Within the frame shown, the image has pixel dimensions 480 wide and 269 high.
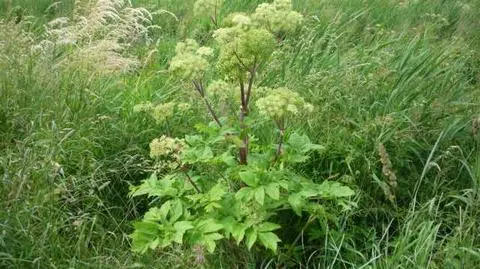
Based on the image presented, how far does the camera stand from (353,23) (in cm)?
578

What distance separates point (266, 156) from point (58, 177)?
1.18m

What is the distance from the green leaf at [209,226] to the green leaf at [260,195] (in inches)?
8.3

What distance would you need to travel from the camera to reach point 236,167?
113 inches

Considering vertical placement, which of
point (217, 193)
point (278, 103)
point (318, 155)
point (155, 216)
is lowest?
point (318, 155)

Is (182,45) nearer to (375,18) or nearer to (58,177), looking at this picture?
(58,177)

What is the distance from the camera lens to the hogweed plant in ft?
8.72

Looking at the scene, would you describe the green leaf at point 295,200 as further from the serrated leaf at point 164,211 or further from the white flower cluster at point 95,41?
the white flower cluster at point 95,41

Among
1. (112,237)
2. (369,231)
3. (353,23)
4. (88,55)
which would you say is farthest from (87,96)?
(353,23)

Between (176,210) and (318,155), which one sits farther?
(318,155)

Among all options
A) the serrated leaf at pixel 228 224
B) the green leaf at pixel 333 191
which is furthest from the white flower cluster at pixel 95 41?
the green leaf at pixel 333 191

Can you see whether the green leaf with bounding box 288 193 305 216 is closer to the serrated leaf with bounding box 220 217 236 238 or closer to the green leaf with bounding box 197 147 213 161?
the serrated leaf with bounding box 220 217 236 238

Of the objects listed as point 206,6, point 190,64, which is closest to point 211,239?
point 190,64

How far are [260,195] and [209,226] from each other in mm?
269

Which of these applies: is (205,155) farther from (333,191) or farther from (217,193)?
(333,191)
